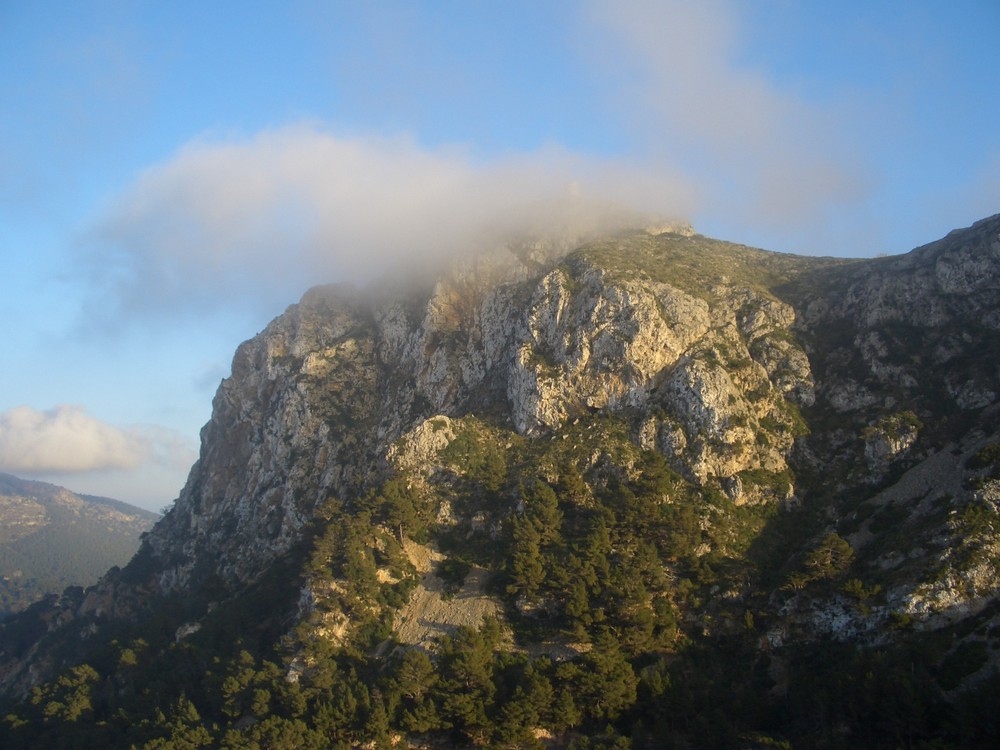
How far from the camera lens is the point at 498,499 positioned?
81312 mm

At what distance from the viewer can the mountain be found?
182ft

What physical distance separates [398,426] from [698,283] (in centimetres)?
5101

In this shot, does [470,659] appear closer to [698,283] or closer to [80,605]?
[698,283]

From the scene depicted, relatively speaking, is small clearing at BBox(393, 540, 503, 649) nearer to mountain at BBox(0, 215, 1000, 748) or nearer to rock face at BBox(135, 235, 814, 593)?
mountain at BBox(0, 215, 1000, 748)

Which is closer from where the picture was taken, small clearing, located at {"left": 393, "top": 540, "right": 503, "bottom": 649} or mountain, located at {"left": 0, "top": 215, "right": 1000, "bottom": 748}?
mountain, located at {"left": 0, "top": 215, "right": 1000, "bottom": 748}

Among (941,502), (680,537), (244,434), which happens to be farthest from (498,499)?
(244,434)

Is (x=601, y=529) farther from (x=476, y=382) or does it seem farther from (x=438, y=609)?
(x=476, y=382)

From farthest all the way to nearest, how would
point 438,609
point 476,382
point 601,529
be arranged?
point 476,382, point 438,609, point 601,529

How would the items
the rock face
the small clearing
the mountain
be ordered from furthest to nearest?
the rock face
the small clearing
the mountain

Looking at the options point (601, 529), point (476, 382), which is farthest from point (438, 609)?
point (476, 382)

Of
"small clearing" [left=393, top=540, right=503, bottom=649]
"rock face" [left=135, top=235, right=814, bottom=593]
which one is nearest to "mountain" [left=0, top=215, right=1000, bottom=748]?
"small clearing" [left=393, top=540, right=503, bottom=649]

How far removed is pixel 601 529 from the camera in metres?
70.6

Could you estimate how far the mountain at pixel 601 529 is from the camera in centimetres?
5553

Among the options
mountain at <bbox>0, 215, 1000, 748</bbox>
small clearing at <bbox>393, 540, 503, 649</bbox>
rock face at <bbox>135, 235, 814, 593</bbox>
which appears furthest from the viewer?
rock face at <bbox>135, 235, 814, 593</bbox>
